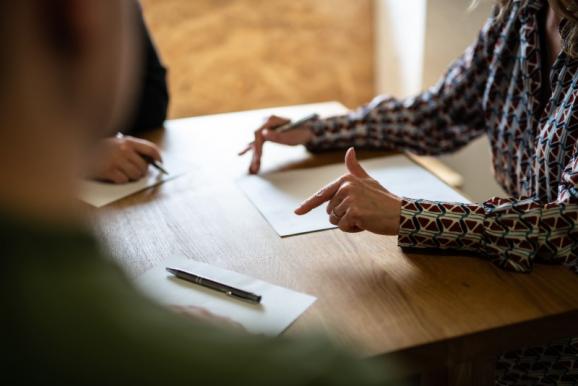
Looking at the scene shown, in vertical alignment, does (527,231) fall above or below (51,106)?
below

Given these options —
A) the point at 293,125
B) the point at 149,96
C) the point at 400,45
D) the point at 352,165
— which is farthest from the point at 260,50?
the point at 352,165

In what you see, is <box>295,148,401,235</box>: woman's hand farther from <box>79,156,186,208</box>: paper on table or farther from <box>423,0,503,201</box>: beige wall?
<box>423,0,503,201</box>: beige wall

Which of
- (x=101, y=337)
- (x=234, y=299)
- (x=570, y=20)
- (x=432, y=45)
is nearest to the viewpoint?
(x=101, y=337)

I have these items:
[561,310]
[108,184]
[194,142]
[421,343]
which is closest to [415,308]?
[421,343]

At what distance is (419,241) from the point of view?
977 millimetres

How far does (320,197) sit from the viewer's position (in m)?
1.05

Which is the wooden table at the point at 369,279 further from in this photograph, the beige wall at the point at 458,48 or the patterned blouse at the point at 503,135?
the beige wall at the point at 458,48

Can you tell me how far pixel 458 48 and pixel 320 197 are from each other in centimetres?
167

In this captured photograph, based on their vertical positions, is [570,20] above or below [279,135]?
above

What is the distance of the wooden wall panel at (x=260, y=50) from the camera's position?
8.72 ft

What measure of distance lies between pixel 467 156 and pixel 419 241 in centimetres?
170

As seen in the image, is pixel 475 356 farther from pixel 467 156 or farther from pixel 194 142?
pixel 467 156

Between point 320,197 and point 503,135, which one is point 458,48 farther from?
point 320,197

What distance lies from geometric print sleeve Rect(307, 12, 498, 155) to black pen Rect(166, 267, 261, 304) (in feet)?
1.88
